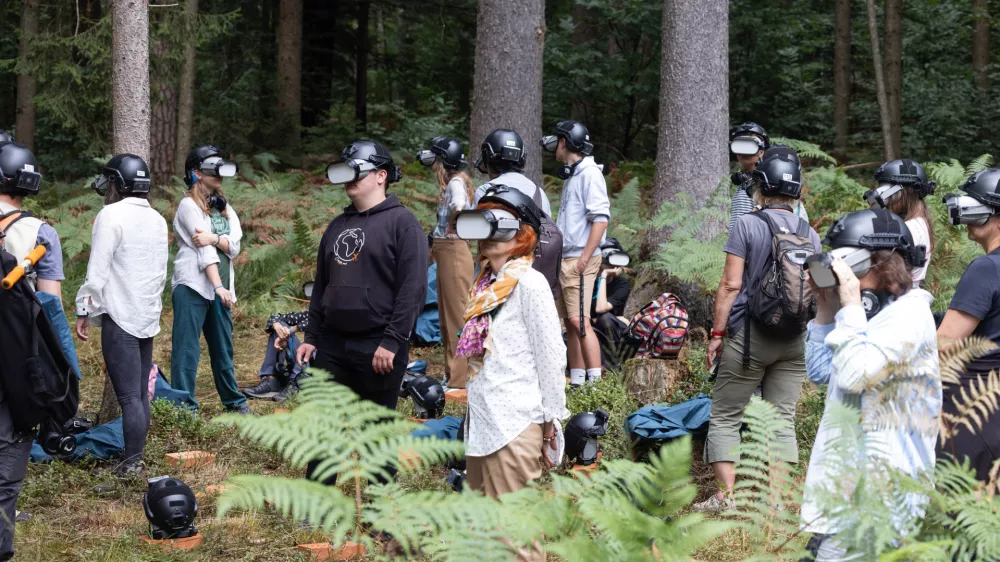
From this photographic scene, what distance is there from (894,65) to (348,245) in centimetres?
1447

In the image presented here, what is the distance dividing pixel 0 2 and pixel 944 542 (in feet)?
58.9

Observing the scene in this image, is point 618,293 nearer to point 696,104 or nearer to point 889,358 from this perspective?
point 696,104

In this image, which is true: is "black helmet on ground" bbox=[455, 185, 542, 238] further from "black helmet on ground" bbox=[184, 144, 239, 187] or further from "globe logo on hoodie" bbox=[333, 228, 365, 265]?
"black helmet on ground" bbox=[184, 144, 239, 187]

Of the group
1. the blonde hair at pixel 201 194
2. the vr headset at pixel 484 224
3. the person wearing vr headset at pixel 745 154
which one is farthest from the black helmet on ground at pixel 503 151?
the vr headset at pixel 484 224

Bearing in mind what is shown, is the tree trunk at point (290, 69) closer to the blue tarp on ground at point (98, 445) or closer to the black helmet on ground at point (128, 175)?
the black helmet on ground at point (128, 175)

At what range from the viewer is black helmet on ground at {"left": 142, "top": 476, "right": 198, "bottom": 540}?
4.92m

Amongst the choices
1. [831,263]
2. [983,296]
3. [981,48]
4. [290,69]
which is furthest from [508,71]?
[981,48]

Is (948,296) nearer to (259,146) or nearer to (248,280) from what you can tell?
(248,280)

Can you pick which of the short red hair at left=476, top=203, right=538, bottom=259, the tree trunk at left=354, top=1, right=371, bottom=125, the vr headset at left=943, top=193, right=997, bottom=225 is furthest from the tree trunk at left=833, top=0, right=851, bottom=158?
the short red hair at left=476, top=203, right=538, bottom=259

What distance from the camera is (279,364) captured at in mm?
8430

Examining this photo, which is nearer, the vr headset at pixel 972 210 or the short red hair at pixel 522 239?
the vr headset at pixel 972 210

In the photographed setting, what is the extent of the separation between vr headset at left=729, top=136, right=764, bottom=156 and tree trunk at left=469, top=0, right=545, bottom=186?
4581mm

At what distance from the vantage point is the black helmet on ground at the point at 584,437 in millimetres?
6129

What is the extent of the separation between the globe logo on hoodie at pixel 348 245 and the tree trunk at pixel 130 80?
105 inches
